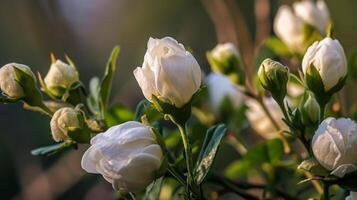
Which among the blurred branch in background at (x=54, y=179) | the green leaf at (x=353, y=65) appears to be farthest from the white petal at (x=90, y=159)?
the blurred branch in background at (x=54, y=179)

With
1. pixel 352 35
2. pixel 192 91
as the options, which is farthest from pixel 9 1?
pixel 192 91

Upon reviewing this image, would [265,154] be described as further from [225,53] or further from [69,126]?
[69,126]

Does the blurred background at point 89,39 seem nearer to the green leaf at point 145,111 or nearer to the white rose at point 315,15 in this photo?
the white rose at point 315,15

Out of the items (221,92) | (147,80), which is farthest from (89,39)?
(147,80)

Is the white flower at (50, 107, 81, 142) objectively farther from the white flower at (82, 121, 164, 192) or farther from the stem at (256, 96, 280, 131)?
the stem at (256, 96, 280, 131)

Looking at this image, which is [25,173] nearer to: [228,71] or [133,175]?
[228,71]
